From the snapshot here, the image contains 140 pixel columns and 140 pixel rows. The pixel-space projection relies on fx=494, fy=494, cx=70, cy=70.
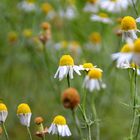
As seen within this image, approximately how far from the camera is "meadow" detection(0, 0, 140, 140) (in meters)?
3.49

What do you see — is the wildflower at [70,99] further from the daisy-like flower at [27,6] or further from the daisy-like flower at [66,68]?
the daisy-like flower at [27,6]

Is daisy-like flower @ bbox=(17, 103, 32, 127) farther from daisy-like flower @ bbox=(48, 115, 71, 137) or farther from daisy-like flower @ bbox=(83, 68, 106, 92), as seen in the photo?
daisy-like flower @ bbox=(83, 68, 106, 92)


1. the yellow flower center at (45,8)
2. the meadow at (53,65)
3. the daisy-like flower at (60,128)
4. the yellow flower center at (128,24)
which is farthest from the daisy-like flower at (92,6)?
the daisy-like flower at (60,128)

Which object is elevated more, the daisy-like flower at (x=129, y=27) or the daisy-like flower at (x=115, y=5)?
the daisy-like flower at (x=115, y=5)

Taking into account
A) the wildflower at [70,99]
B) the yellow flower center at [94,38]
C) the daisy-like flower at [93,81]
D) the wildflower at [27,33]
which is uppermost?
the wildflower at [27,33]

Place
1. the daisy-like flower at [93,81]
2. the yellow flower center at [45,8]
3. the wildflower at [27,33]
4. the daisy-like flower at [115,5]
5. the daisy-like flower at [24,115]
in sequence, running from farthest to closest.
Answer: the yellow flower center at [45,8] < the wildflower at [27,33] < the daisy-like flower at [115,5] < the daisy-like flower at [24,115] < the daisy-like flower at [93,81]

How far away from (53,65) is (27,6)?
593 millimetres

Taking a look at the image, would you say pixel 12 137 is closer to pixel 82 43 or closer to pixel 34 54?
pixel 34 54

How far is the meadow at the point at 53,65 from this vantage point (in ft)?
11.5

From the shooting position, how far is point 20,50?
4.15 meters

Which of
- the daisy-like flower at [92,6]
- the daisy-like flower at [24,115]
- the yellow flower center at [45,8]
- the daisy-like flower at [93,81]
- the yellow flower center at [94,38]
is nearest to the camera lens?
the daisy-like flower at [93,81]

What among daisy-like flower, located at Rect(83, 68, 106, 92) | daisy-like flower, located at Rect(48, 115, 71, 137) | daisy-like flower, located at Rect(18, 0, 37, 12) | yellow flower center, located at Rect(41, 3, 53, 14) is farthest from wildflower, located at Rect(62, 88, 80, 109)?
yellow flower center, located at Rect(41, 3, 53, 14)

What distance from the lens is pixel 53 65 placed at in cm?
371

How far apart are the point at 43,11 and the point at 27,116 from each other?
2.45 m
